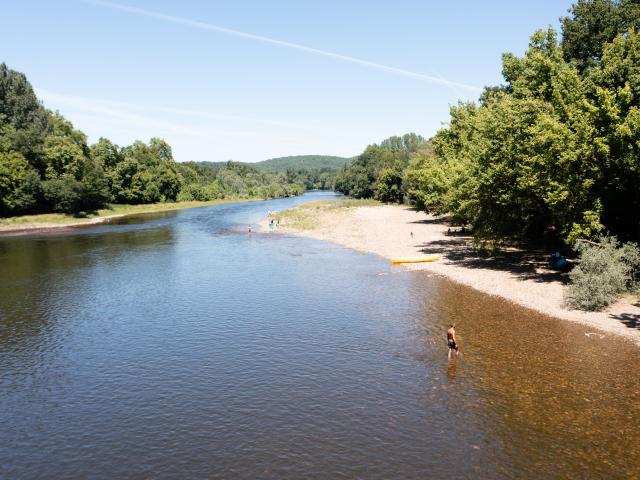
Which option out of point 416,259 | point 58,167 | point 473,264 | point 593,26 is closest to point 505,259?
point 473,264

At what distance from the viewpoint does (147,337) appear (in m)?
36.9

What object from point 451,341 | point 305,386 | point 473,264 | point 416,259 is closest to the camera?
point 305,386

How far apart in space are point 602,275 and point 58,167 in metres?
138

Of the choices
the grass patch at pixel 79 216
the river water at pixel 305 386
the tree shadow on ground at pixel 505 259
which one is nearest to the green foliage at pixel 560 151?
the tree shadow on ground at pixel 505 259

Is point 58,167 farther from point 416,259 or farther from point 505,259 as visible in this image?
point 505,259

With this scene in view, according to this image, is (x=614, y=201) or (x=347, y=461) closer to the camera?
(x=347, y=461)

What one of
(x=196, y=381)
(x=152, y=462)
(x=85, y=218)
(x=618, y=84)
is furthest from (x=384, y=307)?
(x=85, y=218)

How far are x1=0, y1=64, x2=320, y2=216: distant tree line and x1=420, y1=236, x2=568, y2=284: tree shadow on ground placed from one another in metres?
103

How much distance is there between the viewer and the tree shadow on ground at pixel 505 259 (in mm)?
50812

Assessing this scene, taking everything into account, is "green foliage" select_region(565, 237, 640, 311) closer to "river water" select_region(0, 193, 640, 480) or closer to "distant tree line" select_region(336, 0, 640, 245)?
"distant tree line" select_region(336, 0, 640, 245)

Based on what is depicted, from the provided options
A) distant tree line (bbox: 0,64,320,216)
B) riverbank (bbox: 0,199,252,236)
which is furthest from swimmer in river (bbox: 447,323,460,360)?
distant tree line (bbox: 0,64,320,216)

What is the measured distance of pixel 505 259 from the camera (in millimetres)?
60906

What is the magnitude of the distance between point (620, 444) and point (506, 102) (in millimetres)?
41442

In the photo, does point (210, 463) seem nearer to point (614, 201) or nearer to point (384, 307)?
point (384, 307)
